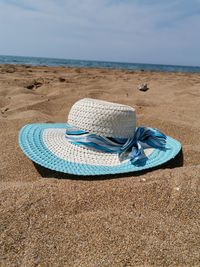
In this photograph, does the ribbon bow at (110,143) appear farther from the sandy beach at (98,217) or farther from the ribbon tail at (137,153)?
the sandy beach at (98,217)

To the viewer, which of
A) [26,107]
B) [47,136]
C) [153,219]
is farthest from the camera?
[26,107]

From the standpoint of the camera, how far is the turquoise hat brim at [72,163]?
176 cm

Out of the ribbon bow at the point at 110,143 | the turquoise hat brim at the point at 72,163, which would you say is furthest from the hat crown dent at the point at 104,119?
the turquoise hat brim at the point at 72,163

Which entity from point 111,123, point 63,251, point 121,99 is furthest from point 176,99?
point 63,251

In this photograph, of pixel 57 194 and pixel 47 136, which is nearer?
pixel 57 194

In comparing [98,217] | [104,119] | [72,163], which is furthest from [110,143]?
[98,217]

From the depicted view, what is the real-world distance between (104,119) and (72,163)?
0.35m

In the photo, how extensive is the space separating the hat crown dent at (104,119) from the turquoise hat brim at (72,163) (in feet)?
0.75

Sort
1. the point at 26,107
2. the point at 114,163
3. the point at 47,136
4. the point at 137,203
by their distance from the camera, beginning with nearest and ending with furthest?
1. the point at 137,203
2. the point at 114,163
3. the point at 47,136
4. the point at 26,107

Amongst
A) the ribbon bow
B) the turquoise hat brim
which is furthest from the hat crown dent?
the turquoise hat brim

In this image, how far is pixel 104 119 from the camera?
6.41ft

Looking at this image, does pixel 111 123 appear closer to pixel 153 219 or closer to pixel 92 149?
pixel 92 149

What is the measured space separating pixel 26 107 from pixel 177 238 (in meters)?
2.90

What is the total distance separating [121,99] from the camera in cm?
457
